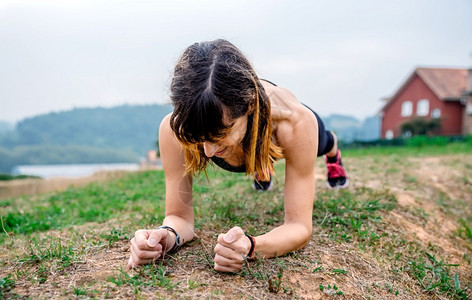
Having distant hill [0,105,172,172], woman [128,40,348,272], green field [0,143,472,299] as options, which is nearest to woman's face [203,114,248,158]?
woman [128,40,348,272]

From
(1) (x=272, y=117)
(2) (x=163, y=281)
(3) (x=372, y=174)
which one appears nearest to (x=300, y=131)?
(1) (x=272, y=117)

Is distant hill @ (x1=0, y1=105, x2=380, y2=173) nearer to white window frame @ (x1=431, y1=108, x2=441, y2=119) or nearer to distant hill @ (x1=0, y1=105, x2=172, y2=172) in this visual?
distant hill @ (x1=0, y1=105, x2=172, y2=172)

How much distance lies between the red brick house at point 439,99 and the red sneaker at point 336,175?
21680mm

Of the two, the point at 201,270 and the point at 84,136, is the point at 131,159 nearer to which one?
the point at 84,136

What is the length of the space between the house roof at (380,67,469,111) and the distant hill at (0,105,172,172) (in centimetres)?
2591

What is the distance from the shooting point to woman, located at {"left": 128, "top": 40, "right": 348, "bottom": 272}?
179 cm

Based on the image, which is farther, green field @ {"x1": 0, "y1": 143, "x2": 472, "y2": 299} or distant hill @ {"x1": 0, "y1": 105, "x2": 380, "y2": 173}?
distant hill @ {"x1": 0, "y1": 105, "x2": 380, "y2": 173}

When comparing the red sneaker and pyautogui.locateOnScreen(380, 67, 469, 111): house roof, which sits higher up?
pyautogui.locateOnScreen(380, 67, 469, 111): house roof

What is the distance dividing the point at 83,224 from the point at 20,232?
1.88ft

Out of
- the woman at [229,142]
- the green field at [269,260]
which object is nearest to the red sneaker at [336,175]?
the green field at [269,260]

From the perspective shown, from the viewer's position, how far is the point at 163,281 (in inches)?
73.9

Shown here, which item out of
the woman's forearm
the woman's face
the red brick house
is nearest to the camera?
the woman's face

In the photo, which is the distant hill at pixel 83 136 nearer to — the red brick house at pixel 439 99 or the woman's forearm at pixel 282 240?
the red brick house at pixel 439 99

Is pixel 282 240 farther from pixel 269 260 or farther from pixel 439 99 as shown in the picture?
pixel 439 99
